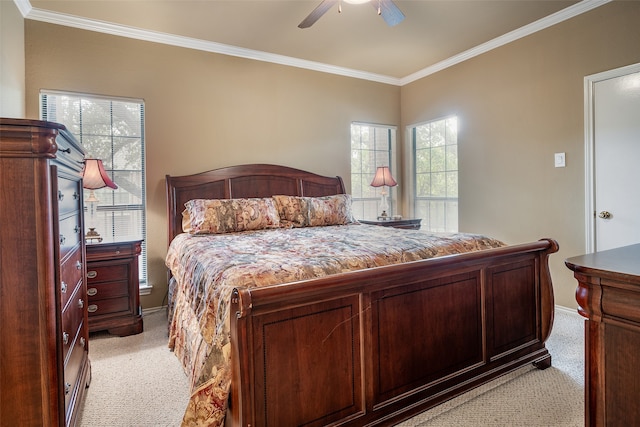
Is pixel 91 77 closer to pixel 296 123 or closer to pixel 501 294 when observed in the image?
pixel 296 123

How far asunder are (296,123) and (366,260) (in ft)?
9.32

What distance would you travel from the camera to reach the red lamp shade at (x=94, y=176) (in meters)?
2.85

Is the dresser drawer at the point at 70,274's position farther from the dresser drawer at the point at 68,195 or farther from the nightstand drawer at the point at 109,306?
the nightstand drawer at the point at 109,306


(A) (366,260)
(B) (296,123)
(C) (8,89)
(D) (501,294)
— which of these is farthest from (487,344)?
(C) (8,89)

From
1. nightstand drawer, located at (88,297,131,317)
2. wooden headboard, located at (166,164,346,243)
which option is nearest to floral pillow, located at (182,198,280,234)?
wooden headboard, located at (166,164,346,243)

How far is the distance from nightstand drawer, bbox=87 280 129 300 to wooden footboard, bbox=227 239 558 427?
2.02 meters

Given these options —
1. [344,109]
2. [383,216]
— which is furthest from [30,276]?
[344,109]

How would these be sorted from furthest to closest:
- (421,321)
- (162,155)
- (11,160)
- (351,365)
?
(162,155)
(421,321)
(351,365)
(11,160)

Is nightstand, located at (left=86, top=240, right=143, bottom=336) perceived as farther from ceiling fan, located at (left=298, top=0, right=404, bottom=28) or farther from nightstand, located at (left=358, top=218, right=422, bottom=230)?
nightstand, located at (left=358, top=218, right=422, bottom=230)

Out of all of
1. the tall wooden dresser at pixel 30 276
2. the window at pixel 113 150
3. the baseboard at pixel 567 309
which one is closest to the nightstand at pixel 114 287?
the window at pixel 113 150

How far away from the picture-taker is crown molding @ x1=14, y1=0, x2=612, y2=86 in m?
3.05

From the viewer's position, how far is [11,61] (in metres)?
2.71

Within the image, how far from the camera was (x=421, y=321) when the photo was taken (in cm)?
178

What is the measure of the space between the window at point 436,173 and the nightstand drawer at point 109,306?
3.66 m
